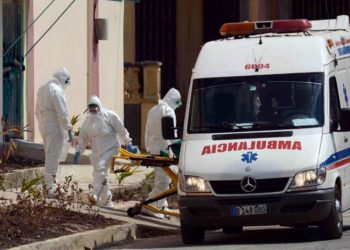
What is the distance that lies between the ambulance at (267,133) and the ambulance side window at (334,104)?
1 centimetres

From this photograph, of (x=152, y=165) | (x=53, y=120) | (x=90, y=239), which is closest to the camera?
(x=90, y=239)

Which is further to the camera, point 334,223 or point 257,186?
point 334,223

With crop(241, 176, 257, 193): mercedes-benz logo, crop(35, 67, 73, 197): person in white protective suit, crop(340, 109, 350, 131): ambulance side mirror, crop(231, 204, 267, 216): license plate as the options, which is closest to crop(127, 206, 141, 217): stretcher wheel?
crop(35, 67, 73, 197): person in white protective suit

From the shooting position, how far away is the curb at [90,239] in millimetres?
14616

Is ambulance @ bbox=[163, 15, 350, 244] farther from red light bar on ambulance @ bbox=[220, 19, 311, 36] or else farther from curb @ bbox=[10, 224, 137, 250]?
curb @ bbox=[10, 224, 137, 250]

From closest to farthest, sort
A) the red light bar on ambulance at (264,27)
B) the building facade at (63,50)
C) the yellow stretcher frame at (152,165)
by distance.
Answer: the red light bar on ambulance at (264,27), the yellow stretcher frame at (152,165), the building facade at (63,50)

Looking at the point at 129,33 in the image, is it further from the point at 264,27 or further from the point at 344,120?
the point at 344,120

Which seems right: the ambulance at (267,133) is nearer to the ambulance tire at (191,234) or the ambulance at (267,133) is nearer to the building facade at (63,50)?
the ambulance tire at (191,234)

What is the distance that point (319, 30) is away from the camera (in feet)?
57.5

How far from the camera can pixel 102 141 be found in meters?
18.2

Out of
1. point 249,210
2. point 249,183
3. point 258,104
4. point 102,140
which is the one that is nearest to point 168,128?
point 258,104

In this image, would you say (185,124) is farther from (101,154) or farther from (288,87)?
(101,154)

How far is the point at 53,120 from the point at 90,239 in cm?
339

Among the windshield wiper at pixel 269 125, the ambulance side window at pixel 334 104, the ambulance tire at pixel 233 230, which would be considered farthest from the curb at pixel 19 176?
the ambulance side window at pixel 334 104
